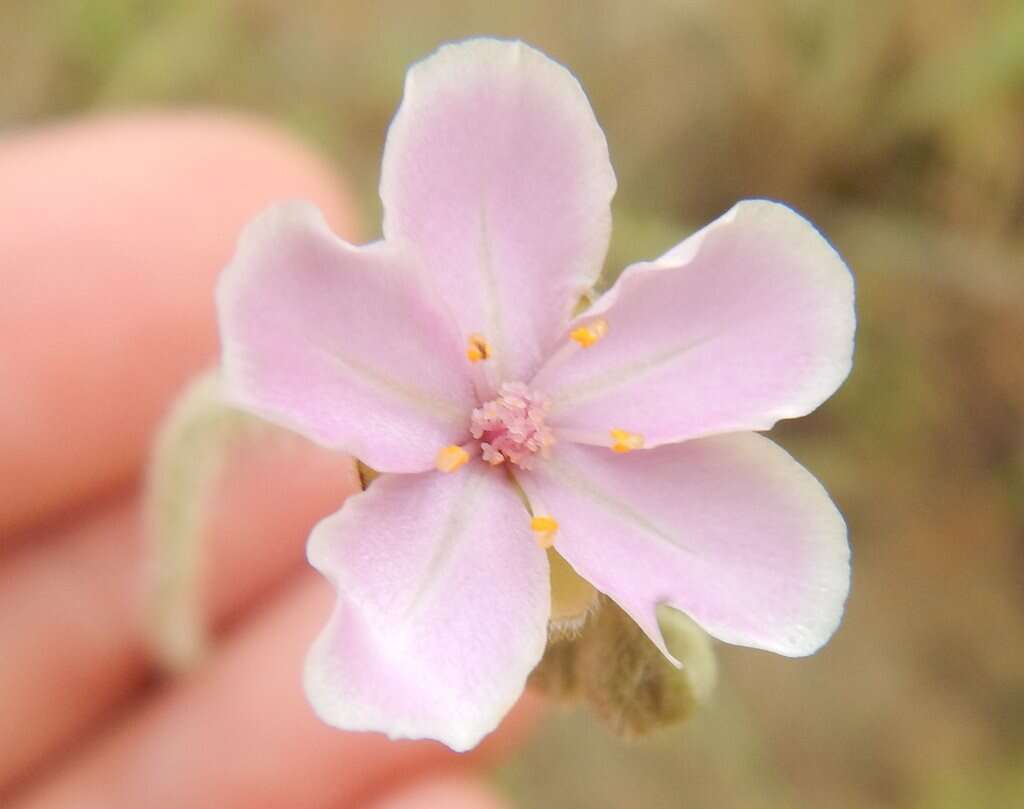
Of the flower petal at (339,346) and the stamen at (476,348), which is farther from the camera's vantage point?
the stamen at (476,348)

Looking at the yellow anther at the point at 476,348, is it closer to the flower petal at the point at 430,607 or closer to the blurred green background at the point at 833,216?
the flower petal at the point at 430,607

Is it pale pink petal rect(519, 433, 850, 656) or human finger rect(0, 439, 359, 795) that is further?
human finger rect(0, 439, 359, 795)

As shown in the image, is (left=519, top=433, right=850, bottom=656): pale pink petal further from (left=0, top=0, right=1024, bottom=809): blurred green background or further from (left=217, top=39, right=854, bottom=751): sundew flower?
(left=0, top=0, right=1024, bottom=809): blurred green background

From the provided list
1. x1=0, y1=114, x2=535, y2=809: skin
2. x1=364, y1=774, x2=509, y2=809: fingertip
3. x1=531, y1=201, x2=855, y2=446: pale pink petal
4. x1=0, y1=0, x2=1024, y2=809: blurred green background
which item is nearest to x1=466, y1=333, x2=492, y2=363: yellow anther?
x1=531, y1=201, x2=855, y2=446: pale pink petal

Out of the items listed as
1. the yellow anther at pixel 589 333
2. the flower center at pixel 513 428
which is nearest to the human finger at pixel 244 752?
the flower center at pixel 513 428

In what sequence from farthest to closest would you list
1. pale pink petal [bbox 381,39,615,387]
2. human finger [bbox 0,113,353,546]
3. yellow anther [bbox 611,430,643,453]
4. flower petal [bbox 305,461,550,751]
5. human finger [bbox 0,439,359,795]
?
1. human finger [bbox 0,439,359,795]
2. human finger [bbox 0,113,353,546]
3. yellow anther [bbox 611,430,643,453]
4. pale pink petal [bbox 381,39,615,387]
5. flower petal [bbox 305,461,550,751]

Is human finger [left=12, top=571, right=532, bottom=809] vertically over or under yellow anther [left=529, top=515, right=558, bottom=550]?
under
